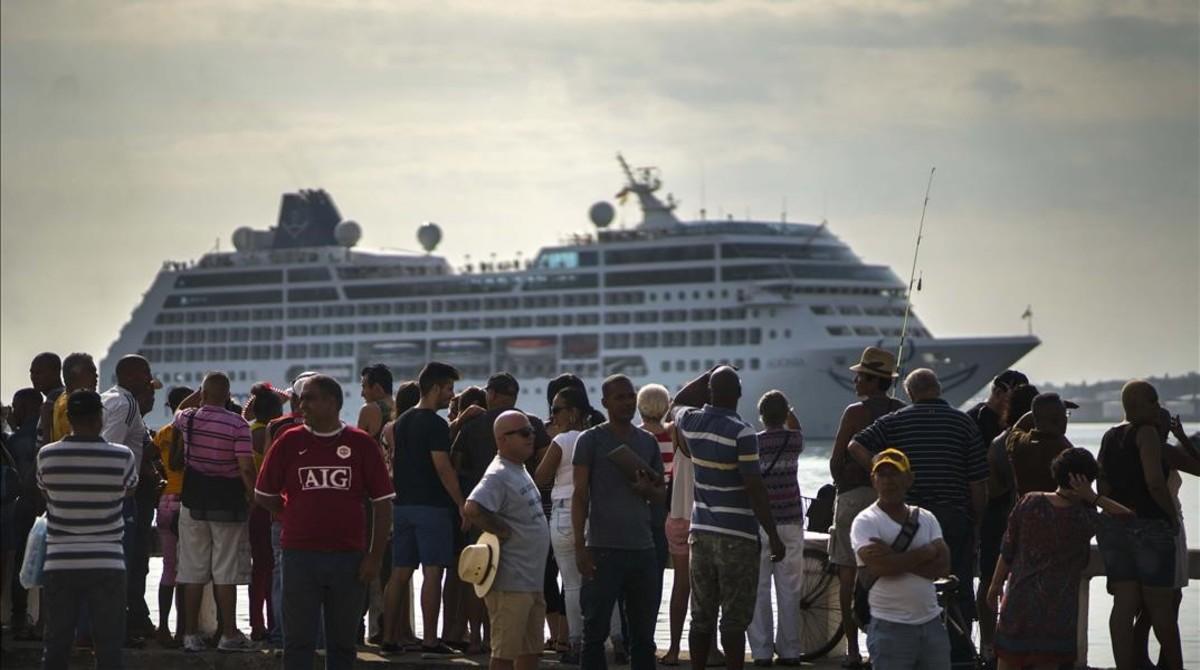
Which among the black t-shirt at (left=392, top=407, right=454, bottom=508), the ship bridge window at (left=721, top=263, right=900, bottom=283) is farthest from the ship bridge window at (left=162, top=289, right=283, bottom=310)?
the black t-shirt at (left=392, top=407, right=454, bottom=508)

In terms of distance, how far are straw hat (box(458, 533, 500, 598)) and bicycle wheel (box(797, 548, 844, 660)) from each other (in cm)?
270

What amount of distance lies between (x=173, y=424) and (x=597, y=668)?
289 cm

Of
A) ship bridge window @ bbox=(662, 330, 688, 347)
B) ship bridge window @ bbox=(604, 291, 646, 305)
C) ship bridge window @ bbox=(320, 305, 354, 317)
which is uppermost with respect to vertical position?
ship bridge window @ bbox=(320, 305, 354, 317)

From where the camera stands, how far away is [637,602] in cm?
959

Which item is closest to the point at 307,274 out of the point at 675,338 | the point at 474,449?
the point at 675,338

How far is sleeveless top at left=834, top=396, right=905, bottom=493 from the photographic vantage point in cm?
1021

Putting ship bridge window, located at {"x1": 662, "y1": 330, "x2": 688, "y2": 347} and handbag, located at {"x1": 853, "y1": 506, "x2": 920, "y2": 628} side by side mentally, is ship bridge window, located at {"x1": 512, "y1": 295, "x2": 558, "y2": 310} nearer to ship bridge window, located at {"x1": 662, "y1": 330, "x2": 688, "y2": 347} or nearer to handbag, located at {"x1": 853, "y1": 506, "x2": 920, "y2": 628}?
ship bridge window, located at {"x1": 662, "y1": 330, "x2": 688, "y2": 347}

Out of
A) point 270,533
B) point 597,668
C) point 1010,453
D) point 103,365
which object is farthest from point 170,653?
point 103,365

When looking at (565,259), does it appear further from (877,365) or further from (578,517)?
(578,517)

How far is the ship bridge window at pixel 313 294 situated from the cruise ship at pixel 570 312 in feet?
0.32

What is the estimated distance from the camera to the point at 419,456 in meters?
10.7

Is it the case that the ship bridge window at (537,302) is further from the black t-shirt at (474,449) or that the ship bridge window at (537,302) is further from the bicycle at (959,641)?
the bicycle at (959,641)

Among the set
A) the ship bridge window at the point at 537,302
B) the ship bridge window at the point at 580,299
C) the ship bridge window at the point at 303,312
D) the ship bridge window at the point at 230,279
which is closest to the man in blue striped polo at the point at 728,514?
the ship bridge window at the point at 580,299

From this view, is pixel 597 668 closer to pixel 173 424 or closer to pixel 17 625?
pixel 173 424
